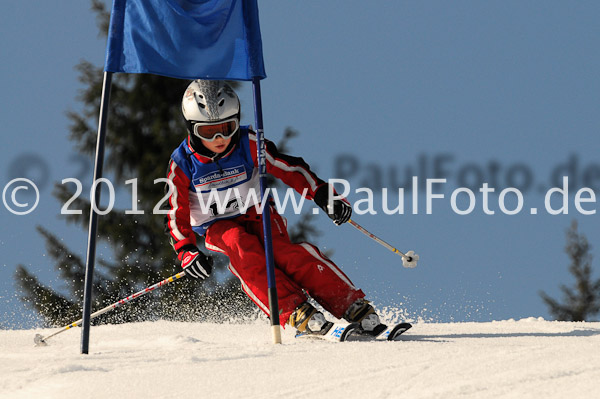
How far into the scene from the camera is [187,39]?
16.2 ft

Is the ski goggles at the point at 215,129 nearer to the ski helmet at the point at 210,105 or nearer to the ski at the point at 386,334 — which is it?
the ski helmet at the point at 210,105

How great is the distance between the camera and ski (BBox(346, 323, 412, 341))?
4801 mm

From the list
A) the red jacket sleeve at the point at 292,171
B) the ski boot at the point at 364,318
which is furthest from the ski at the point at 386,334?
the red jacket sleeve at the point at 292,171

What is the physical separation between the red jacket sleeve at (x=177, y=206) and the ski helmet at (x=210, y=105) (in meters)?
0.35

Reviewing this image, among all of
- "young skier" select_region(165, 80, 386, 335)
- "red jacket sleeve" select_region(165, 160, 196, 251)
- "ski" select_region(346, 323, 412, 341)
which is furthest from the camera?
"red jacket sleeve" select_region(165, 160, 196, 251)

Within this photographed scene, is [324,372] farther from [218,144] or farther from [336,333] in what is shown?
[218,144]

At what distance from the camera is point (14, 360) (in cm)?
409

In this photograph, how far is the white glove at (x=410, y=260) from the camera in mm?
5587

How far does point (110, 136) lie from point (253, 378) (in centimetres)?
876

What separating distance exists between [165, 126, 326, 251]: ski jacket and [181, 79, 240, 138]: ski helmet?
23 centimetres

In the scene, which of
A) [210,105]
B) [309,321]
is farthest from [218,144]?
[309,321]

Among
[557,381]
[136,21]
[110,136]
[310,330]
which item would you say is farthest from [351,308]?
[110,136]

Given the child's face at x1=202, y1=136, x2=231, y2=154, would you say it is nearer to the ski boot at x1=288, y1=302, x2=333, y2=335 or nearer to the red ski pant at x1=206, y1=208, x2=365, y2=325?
the red ski pant at x1=206, y1=208, x2=365, y2=325

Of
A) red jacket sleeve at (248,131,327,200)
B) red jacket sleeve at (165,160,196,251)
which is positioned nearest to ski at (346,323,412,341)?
red jacket sleeve at (248,131,327,200)
